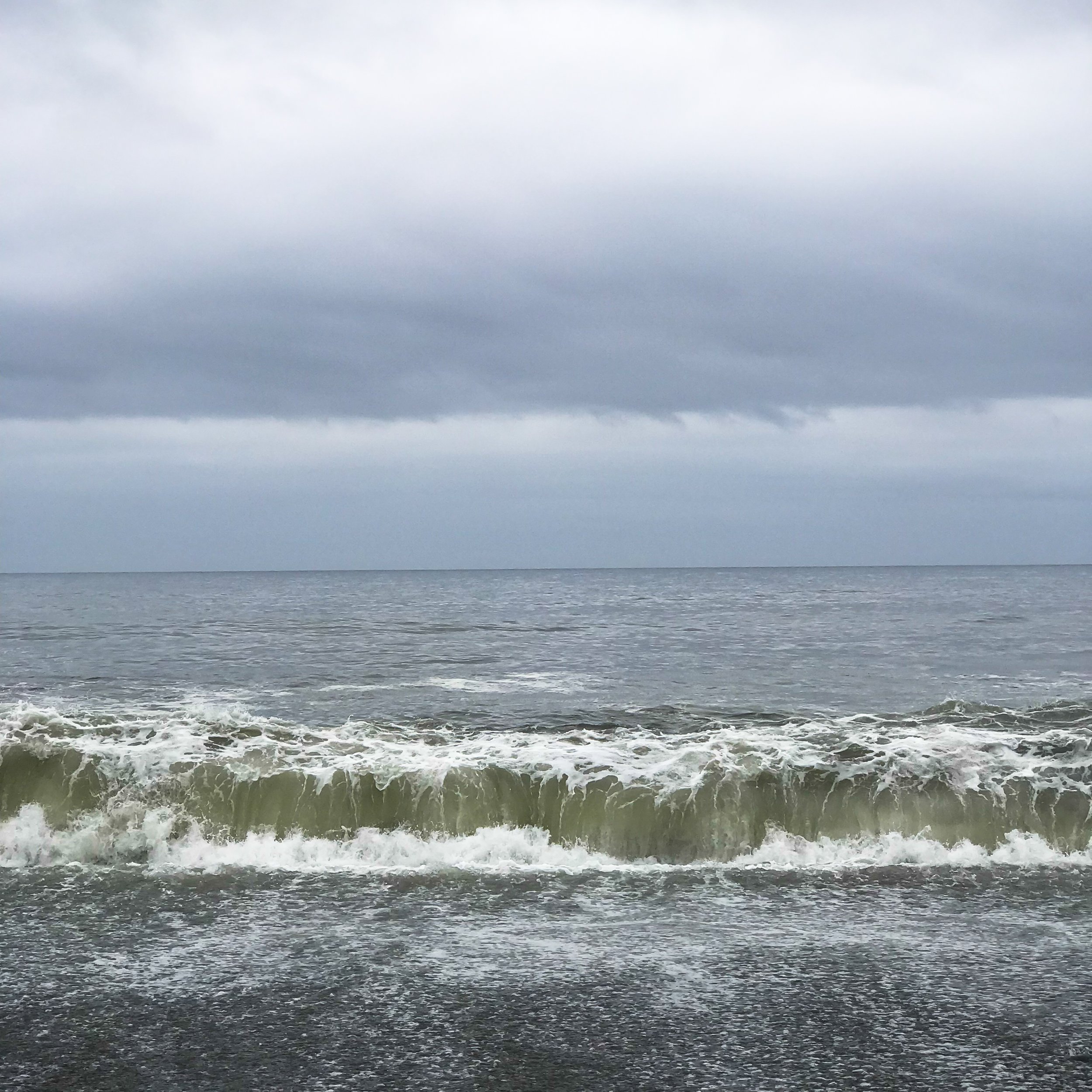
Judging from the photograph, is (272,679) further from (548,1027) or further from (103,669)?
(548,1027)

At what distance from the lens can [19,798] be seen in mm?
14031

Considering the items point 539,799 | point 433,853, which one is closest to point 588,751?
point 539,799

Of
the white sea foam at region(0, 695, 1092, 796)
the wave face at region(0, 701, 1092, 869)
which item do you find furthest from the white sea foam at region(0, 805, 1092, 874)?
the white sea foam at region(0, 695, 1092, 796)

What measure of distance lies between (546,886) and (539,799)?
2853mm

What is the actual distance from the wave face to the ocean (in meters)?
0.06

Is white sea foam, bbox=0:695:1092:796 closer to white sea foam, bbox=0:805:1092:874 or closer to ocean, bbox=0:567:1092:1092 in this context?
ocean, bbox=0:567:1092:1092

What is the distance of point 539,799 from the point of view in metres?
13.8

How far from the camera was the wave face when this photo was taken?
12.5 m

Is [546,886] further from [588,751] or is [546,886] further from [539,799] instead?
[588,751]

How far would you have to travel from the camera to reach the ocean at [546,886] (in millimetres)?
7031

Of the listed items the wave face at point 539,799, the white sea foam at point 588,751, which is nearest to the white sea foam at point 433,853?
the wave face at point 539,799

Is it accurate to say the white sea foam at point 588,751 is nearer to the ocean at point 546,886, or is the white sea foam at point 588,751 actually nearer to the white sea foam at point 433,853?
the ocean at point 546,886

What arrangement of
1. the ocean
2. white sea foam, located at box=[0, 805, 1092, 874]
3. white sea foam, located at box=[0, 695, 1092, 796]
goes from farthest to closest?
1. white sea foam, located at box=[0, 695, 1092, 796]
2. white sea foam, located at box=[0, 805, 1092, 874]
3. the ocean

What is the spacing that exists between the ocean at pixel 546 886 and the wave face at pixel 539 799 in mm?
56
